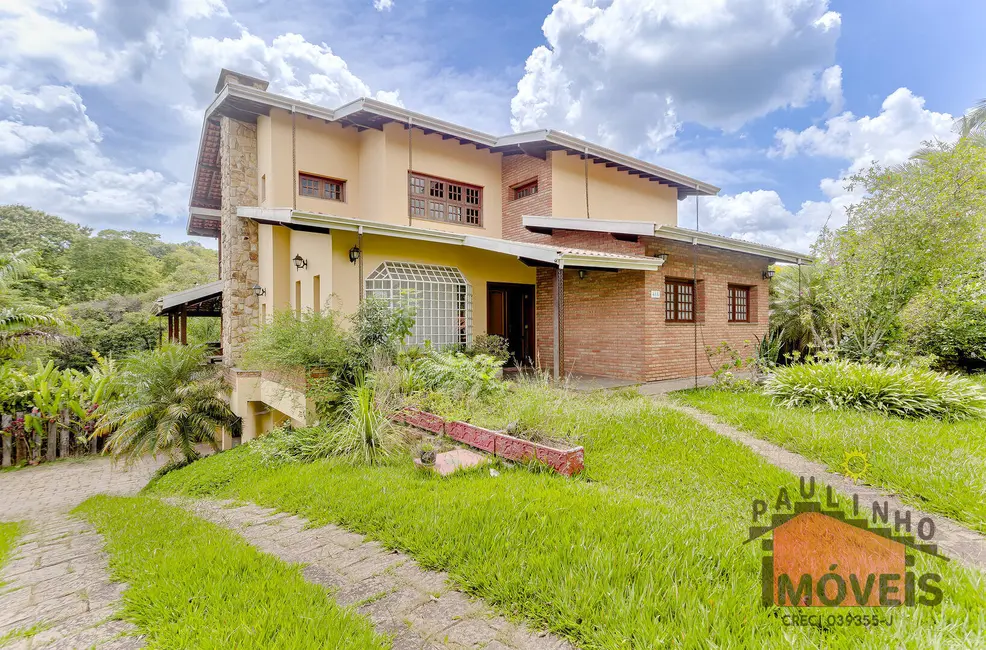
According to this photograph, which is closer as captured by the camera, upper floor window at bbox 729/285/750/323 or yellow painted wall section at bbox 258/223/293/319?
yellow painted wall section at bbox 258/223/293/319

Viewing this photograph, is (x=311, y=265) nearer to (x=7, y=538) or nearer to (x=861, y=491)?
(x=7, y=538)

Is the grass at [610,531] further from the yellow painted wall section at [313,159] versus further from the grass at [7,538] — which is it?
the yellow painted wall section at [313,159]

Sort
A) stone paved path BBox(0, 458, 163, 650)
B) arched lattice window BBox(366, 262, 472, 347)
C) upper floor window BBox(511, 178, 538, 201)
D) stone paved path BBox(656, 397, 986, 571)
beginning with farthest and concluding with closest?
upper floor window BBox(511, 178, 538, 201)
arched lattice window BBox(366, 262, 472, 347)
stone paved path BBox(656, 397, 986, 571)
stone paved path BBox(0, 458, 163, 650)

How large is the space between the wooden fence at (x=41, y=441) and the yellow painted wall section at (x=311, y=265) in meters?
7.36

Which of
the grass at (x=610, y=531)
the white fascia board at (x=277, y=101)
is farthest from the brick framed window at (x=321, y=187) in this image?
the grass at (x=610, y=531)

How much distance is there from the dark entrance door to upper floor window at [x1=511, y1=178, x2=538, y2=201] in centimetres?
308

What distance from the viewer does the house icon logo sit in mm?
2451

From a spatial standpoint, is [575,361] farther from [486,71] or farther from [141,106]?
[141,106]

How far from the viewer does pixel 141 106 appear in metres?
28.9

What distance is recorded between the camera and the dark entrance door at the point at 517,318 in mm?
13039

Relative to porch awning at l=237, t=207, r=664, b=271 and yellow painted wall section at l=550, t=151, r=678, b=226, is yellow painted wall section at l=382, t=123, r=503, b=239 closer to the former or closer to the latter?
yellow painted wall section at l=550, t=151, r=678, b=226

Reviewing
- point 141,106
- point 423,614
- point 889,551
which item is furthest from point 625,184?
point 141,106

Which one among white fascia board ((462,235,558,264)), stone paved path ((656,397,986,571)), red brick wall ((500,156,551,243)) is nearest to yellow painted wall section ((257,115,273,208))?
white fascia board ((462,235,558,264))

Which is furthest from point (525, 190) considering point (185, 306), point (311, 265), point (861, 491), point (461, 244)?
point (185, 306)
